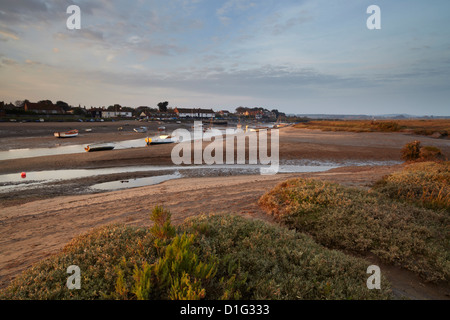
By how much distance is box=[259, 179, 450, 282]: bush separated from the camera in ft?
16.2

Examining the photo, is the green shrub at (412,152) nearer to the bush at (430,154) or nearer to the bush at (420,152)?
the bush at (420,152)

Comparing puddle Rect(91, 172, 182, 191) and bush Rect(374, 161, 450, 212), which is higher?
bush Rect(374, 161, 450, 212)

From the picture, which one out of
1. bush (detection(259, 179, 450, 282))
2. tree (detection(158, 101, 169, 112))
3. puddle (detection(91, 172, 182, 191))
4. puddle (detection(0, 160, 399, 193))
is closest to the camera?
bush (detection(259, 179, 450, 282))

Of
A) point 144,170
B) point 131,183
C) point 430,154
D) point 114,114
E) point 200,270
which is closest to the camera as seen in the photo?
point 200,270

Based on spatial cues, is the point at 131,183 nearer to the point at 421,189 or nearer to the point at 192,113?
the point at 421,189

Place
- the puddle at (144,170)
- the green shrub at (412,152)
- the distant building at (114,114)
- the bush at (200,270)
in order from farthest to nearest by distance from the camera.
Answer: the distant building at (114,114) < the green shrub at (412,152) < the puddle at (144,170) < the bush at (200,270)

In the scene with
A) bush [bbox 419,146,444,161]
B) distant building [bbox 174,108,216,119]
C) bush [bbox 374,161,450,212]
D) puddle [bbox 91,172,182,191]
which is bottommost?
puddle [bbox 91,172,182,191]

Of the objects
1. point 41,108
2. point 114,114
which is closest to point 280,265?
point 41,108

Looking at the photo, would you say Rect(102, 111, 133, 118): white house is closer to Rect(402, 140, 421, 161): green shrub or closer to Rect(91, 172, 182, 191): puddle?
Rect(91, 172, 182, 191): puddle

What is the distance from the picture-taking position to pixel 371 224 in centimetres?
601

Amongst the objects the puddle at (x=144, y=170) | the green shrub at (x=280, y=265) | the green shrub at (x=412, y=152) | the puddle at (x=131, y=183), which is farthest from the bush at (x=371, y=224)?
the green shrub at (x=412, y=152)

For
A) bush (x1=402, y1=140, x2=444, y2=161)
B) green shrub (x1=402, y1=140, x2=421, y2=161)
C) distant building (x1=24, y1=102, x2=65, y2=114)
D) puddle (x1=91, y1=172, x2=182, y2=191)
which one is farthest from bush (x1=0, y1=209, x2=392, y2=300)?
distant building (x1=24, y1=102, x2=65, y2=114)

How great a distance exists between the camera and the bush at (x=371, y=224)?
16.2ft
